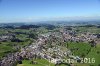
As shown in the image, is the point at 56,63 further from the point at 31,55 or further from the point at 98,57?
the point at 98,57

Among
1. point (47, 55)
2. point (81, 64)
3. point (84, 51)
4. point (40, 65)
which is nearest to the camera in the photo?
point (40, 65)

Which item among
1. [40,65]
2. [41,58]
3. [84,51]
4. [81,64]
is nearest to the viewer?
[40,65]

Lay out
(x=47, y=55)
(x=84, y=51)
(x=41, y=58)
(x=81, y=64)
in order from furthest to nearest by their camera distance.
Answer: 1. (x=84, y=51)
2. (x=47, y=55)
3. (x=41, y=58)
4. (x=81, y=64)

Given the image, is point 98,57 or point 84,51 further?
point 84,51

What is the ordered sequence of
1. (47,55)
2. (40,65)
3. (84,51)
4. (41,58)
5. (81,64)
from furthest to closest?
(84,51)
(47,55)
(41,58)
(81,64)
(40,65)

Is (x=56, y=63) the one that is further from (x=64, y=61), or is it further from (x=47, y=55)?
(x=47, y=55)

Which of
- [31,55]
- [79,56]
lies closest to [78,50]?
[79,56]

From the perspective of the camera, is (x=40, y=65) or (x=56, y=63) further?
(x=56, y=63)

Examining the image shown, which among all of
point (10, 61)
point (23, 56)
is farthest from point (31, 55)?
point (10, 61)
